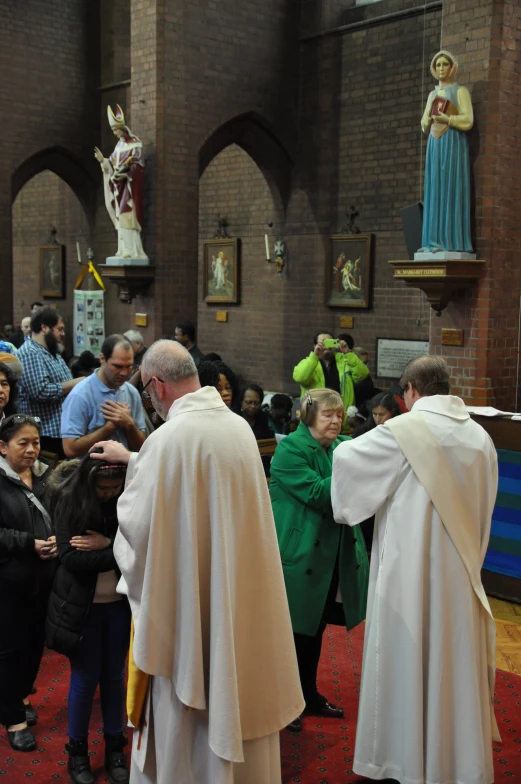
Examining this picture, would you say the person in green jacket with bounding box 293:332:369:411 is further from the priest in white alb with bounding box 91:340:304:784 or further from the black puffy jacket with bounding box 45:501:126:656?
the priest in white alb with bounding box 91:340:304:784

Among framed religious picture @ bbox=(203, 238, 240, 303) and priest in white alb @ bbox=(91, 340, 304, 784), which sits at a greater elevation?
framed religious picture @ bbox=(203, 238, 240, 303)

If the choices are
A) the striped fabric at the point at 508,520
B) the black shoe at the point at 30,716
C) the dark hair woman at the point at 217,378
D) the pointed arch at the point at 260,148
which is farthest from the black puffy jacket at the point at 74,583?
the pointed arch at the point at 260,148

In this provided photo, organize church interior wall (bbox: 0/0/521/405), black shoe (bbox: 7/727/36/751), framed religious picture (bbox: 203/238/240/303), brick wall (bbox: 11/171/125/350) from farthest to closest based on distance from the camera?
brick wall (bbox: 11/171/125/350)
framed religious picture (bbox: 203/238/240/303)
church interior wall (bbox: 0/0/521/405)
black shoe (bbox: 7/727/36/751)

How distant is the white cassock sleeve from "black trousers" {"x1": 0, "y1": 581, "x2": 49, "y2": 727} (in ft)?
4.93

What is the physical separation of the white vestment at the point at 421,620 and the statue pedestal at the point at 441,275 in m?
4.01

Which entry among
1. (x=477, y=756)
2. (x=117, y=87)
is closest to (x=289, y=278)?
(x=117, y=87)

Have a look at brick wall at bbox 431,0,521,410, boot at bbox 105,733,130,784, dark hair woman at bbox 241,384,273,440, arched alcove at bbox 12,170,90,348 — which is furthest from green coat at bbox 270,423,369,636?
arched alcove at bbox 12,170,90,348

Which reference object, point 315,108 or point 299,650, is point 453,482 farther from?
point 315,108

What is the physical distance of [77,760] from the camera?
11.9 feet

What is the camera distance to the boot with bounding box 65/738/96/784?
3602 mm

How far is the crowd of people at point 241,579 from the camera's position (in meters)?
2.89

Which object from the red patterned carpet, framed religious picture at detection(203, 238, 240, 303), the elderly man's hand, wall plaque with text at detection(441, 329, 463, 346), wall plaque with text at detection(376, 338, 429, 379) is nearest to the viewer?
the elderly man's hand

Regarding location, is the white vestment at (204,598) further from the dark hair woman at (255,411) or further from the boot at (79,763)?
the dark hair woman at (255,411)

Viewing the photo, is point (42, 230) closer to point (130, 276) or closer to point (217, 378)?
point (130, 276)
